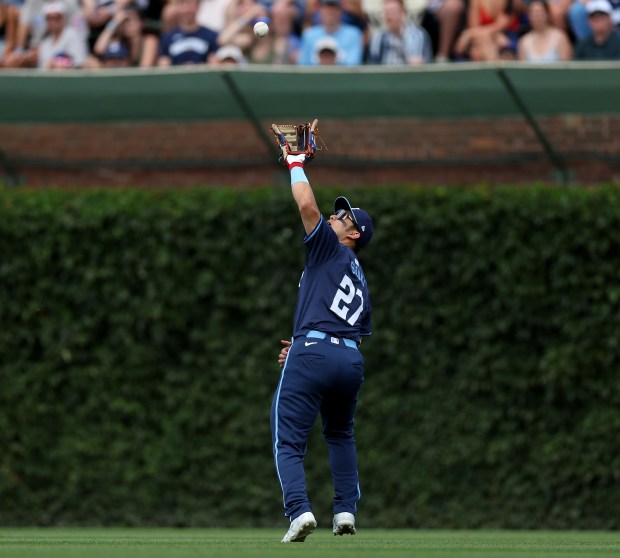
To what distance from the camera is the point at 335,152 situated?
14.3 metres

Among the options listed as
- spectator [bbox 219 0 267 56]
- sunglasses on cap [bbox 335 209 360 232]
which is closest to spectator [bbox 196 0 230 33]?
spectator [bbox 219 0 267 56]

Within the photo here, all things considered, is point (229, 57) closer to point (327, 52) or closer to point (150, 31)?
point (327, 52)

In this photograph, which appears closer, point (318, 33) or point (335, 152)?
point (335, 152)

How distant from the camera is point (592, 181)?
13.9m

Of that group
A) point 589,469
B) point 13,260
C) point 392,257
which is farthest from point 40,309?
point 589,469

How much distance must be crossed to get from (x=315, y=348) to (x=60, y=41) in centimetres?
810

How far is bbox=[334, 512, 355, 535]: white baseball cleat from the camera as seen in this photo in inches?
361

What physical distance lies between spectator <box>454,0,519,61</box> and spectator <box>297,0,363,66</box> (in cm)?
105

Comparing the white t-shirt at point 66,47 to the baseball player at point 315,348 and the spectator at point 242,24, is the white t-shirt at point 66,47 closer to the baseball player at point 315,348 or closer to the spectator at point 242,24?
the spectator at point 242,24

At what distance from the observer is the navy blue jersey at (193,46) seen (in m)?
14.7

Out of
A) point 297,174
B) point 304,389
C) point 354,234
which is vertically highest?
point 297,174

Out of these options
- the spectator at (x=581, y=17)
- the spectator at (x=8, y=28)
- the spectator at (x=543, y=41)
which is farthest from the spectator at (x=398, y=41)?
the spectator at (x=8, y=28)

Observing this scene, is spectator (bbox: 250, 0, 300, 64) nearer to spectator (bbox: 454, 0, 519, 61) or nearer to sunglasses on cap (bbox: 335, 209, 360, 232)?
spectator (bbox: 454, 0, 519, 61)

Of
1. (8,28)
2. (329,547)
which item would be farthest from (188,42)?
(329,547)
